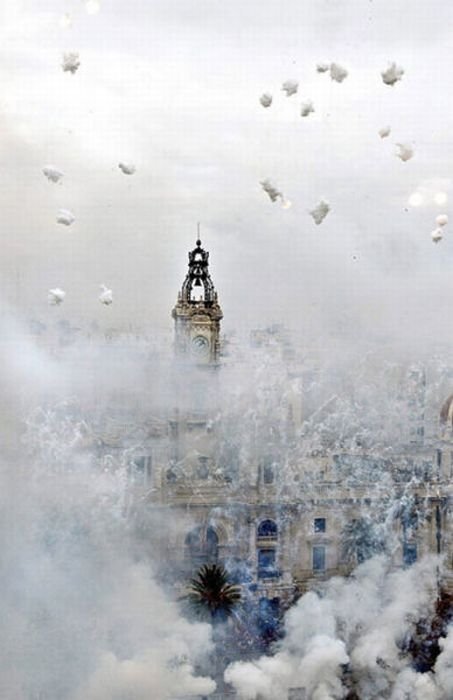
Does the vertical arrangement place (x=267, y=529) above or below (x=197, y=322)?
below

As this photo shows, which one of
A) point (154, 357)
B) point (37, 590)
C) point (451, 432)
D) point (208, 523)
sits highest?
point (154, 357)

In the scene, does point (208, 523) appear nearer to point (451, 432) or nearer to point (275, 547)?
point (275, 547)

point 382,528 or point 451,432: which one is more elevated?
point 451,432

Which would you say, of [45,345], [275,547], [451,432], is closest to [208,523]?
[275,547]

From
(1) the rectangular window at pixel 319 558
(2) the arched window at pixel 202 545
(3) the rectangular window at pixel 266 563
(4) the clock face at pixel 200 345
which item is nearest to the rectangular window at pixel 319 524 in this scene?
(1) the rectangular window at pixel 319 558

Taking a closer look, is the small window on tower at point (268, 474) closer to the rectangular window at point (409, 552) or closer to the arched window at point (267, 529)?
the arched window at point (267, 529)

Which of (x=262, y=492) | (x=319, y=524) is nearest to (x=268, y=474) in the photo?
(x=262, y=492)

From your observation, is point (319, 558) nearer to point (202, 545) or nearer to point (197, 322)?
point (202, 545)
